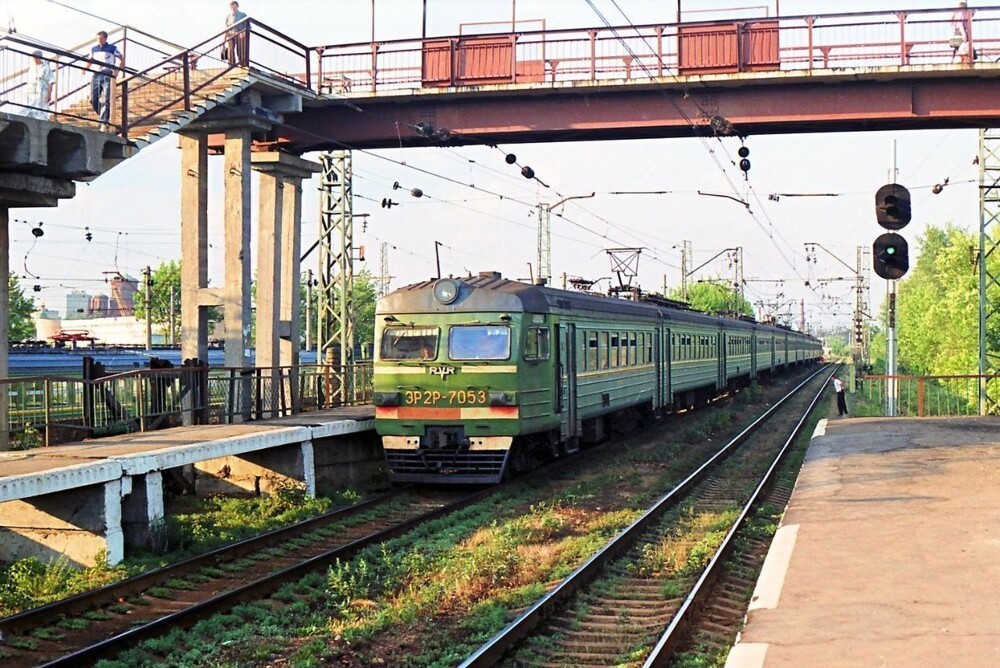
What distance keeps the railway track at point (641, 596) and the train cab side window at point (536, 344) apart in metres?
2.79

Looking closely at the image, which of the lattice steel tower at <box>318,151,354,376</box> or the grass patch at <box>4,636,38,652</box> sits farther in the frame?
the lattice steel tower at <box>318,151,354,376</box>

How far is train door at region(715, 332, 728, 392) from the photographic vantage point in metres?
33.4

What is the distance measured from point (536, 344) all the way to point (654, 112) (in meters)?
6.19

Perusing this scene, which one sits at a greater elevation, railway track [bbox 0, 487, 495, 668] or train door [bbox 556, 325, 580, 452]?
train door [bbox 556, 325, 580, 452]

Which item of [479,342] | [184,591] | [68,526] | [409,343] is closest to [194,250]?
[409,343]

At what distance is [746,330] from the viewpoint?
1608 inches

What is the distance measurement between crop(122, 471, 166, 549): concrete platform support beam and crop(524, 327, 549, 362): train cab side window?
5.77m

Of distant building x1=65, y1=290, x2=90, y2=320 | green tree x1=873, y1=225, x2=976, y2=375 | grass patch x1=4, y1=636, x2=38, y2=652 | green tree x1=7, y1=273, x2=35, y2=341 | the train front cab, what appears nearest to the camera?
grass patch x1=4, y1=636, x2=38, y2=652

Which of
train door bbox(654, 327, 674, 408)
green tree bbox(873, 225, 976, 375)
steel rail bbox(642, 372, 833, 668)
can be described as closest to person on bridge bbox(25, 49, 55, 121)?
steel rail bbox(642, 372, 833, 668)

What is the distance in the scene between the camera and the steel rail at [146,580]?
8148mm

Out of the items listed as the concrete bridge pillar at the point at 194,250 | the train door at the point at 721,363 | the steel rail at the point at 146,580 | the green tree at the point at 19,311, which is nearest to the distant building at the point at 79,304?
the green tree at the point at 19,311

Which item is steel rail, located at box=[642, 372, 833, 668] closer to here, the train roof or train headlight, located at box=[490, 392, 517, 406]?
train headlight, located at box=[490, 392, 517, 406]

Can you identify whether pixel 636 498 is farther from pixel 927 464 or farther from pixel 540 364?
pixel 927 464

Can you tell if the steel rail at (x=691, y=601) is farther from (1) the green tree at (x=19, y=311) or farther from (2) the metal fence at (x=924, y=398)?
(1) the green tree at (x=19, y=311)
